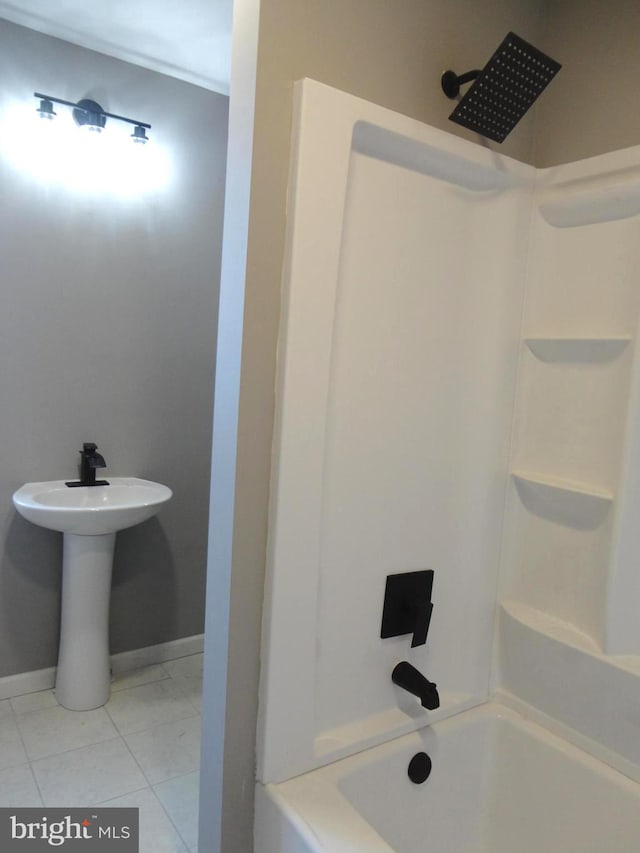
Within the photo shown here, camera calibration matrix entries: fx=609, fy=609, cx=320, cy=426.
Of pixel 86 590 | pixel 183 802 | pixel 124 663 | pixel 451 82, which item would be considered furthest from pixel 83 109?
pixel 183 802

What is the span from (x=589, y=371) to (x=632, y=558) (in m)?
0.44

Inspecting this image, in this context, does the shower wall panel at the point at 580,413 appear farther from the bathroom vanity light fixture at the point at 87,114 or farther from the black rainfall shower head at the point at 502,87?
the bathroom vanity light fixture at the point at 87,114

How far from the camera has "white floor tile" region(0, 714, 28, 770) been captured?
6.76 feet

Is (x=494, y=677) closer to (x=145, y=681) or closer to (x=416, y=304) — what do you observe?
(x=416, y=304)

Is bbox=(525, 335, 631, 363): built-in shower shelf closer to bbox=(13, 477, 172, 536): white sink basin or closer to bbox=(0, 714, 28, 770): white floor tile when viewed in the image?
bbox=(13, 477, 172, 536): white sink basin

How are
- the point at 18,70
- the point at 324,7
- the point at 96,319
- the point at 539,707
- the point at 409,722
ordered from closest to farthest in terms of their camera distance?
the point at 324,7 < the point at 409,722 < the point at 539,707 < the point at 18,70 < the point at 96,319

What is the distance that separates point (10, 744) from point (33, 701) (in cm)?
28

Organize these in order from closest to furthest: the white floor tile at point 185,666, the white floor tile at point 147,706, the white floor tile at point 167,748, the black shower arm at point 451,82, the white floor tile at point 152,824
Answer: the black shower arm at point 451,82 → the white floor tile at point 152,824 → the white floor tile at point 167,748 → the white floor tile at point 147,706 → the white floor tile at point 185,666

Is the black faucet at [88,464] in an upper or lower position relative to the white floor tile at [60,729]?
upper

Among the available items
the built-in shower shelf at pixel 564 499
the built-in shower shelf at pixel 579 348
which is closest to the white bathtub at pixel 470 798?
the built-in shower shelf at pixel 564 499

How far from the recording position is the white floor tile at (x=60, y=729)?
2.15 metres

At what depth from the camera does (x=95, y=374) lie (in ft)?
8.12

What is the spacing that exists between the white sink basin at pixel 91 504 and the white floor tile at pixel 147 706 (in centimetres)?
73

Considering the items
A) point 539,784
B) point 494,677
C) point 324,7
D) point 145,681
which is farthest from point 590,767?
point 145,681
